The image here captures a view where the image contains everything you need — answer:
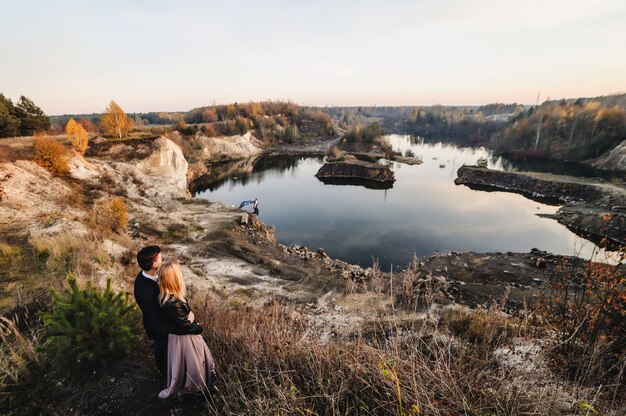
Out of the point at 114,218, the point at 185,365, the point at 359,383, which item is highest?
the point at 359,383

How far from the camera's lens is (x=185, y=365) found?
12.7 feet

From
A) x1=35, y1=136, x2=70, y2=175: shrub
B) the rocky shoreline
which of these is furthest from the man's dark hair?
the rocky shoreline

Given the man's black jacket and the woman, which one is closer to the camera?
the woman

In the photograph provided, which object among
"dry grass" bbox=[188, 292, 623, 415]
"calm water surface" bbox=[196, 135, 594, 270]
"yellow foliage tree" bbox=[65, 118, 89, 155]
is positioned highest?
"yellow foliage tree" bbox=[65, 118, 89, 155]

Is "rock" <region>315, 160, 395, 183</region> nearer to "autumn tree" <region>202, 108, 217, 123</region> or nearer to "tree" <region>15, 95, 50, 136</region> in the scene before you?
"tree" <region>15, 95, 50, 136</region>

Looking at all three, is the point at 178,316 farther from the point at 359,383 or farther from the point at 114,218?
the point at 114,218

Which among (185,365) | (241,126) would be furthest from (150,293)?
(241,126)

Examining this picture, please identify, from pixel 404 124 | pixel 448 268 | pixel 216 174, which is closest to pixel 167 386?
pixel 448 268

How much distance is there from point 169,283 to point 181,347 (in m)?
1.00

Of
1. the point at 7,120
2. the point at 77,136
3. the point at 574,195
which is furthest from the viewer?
the point at 574,195

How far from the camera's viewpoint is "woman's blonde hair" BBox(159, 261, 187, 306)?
3.50 meters

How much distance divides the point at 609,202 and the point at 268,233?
39.1 m

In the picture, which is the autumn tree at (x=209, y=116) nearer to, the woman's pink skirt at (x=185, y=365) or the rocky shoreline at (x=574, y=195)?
the rocky shoreline at (x=574, y=195)

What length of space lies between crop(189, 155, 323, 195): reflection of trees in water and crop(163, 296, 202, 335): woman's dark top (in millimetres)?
42335
